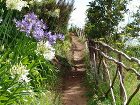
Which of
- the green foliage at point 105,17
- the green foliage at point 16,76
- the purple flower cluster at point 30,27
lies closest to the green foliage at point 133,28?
the green foliage at point 105,17

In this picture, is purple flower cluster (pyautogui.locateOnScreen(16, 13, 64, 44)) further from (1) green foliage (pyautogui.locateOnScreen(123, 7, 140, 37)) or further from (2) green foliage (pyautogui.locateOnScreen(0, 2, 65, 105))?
(1) green foliage (pyautogui.locateOnScreen(123, 7, 140, 37))

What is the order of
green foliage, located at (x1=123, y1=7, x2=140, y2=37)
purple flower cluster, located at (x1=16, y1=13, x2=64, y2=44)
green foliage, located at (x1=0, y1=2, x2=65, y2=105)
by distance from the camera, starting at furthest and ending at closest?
green foliage, located at (x1=123, y1=7, x2=140, y2=37)
purple flower cluster, located at (x1=16, y1=13, x2=64, y2=44)
green foliage, located at (x1=0, y1=2, x2=65, y2=105)

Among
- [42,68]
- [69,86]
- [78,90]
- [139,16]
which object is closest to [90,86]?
[78,90]

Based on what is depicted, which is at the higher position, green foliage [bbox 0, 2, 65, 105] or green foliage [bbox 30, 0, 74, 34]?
green foliage [bbox 30, 0, 74, 34]

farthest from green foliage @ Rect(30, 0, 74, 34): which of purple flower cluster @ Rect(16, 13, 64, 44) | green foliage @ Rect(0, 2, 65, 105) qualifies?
purple flower cluster @ Rect(16, 13, 64, 44)

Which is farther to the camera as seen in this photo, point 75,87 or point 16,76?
point 75,87

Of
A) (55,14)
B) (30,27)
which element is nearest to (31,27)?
(30,27)

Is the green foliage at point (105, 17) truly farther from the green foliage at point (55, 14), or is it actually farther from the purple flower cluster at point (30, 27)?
the purple flower cluster at point (30, 27)

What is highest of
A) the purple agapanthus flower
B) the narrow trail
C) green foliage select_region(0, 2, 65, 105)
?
the purple agapanthus flower

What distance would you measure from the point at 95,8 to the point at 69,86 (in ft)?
14.1

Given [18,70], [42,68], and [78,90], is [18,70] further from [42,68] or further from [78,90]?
[78,90]

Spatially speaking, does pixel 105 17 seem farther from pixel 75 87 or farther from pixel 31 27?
pixel 31 27

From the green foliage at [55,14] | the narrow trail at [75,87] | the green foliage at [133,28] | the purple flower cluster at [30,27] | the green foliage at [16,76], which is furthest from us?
the green foliage at [133,28]

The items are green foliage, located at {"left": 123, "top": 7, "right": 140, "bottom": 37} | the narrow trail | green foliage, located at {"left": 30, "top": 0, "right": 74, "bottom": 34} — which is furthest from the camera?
green foliage, located at {"left": 123, "top": 7, "right": 140, "bottom": 37}
